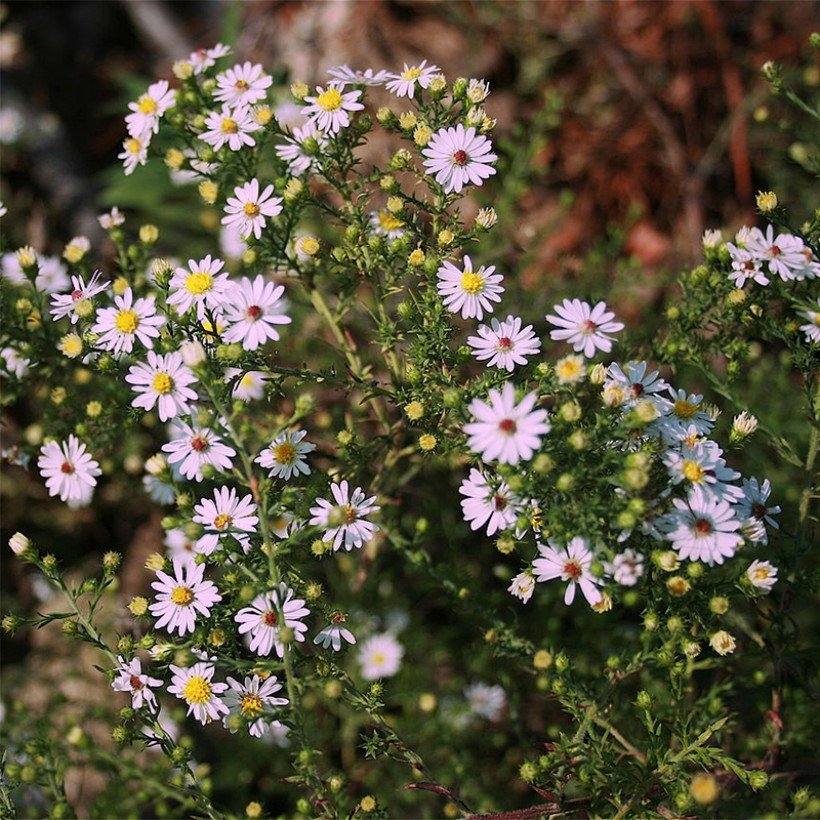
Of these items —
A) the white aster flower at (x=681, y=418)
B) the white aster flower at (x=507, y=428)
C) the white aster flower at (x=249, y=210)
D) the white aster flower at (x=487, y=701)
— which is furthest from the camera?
the white aster flower at (x=487, y=701)

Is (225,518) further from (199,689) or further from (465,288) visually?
(465,288)

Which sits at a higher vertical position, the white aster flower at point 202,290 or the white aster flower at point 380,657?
the white aster flower at point 202,290

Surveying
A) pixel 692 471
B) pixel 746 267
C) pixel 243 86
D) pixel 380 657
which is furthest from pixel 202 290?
pixel 380 657

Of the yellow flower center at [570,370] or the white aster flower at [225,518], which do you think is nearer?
the yellow flower center at [570,370]

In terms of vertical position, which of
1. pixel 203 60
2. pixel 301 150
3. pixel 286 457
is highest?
pixel 203 60

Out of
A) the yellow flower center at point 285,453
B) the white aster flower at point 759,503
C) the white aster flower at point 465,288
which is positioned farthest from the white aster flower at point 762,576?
the yellow flower center at point 285,453

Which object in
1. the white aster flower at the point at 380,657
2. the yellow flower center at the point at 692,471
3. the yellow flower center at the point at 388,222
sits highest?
the yellow flower center at the point at 388,222

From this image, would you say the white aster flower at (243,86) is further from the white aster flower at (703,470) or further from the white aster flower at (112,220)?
the white aster flower at (703,470)
